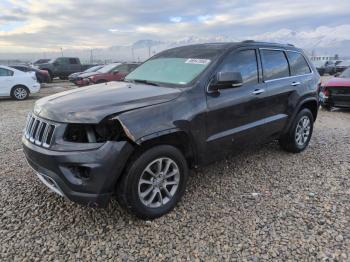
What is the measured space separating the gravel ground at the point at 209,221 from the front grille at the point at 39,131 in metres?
0.83

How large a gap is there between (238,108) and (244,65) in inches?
25.4

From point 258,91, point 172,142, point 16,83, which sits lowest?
point 16,83

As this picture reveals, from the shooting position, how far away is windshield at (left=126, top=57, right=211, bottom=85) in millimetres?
3744

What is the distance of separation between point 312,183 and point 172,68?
7.88ft

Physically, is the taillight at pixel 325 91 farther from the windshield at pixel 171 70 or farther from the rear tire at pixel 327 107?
the windshield at pixel 171 70

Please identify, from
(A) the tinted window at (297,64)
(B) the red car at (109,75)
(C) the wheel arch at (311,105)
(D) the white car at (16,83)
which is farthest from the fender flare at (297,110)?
(D) the white car at (16,83)

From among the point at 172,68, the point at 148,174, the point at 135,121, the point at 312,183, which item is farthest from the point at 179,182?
the point at 312,183

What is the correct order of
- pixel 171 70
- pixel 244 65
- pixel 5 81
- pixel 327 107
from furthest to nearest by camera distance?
pixel 5 81
pixel 327 107
pixel 244 65
pixel 171 70

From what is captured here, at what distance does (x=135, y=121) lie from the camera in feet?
9.62

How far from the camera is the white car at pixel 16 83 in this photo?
1289cm

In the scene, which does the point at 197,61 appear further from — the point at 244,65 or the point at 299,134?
the point at 299,134

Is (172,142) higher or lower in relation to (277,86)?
lower

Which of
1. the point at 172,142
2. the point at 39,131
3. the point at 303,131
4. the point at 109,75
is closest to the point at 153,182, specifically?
the point at 172,142

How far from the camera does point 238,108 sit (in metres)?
3.94
